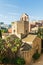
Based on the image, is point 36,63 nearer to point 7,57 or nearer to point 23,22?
point 7,57

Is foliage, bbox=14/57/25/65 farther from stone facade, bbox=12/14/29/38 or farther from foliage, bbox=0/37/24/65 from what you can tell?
stone facade, bbox=12/14/29/38

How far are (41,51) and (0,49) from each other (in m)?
17.0

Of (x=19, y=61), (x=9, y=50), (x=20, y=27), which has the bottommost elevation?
(x=19, y=61)

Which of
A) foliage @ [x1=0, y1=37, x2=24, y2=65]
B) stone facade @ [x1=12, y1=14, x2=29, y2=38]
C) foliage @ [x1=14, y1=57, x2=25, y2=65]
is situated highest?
stone facade @ [x1=12, y1=14, x2=29, y2=38]

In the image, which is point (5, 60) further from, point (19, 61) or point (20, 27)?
point (20, 27)

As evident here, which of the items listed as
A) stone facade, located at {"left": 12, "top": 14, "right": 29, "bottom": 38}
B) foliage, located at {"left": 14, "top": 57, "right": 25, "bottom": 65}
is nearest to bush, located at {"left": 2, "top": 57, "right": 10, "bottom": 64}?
foliage, located at {"left": 14, "top": 57, "right": 25, "bottom": 65}

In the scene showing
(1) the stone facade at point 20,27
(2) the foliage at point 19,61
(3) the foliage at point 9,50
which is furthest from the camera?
(1) the stone facade at point 20,27

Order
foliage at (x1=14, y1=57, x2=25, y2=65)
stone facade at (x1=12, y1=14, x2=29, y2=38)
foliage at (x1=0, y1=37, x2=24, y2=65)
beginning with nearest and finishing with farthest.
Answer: foliage at (x1=14, y1=57, x2=25, y2=65) < foliage at (x1=0, y1=37, x2=24, y2=65) < stone facade at (x1=12, y1=14, x2=29, y2=38)

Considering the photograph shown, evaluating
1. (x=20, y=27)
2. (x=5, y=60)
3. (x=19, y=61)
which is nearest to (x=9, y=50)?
(x=5, y=60)

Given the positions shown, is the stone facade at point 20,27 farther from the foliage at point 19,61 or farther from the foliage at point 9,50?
the foliage at point 19,61

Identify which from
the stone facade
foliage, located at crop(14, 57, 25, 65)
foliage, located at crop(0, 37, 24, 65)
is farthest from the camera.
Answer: the stone facade

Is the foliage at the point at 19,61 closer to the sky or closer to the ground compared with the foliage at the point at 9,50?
closer to the ground

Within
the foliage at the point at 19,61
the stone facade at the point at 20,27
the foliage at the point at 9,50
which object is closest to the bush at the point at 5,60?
the foliage at the point at 9,50

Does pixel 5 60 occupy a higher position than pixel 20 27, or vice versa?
pixel 20 27
